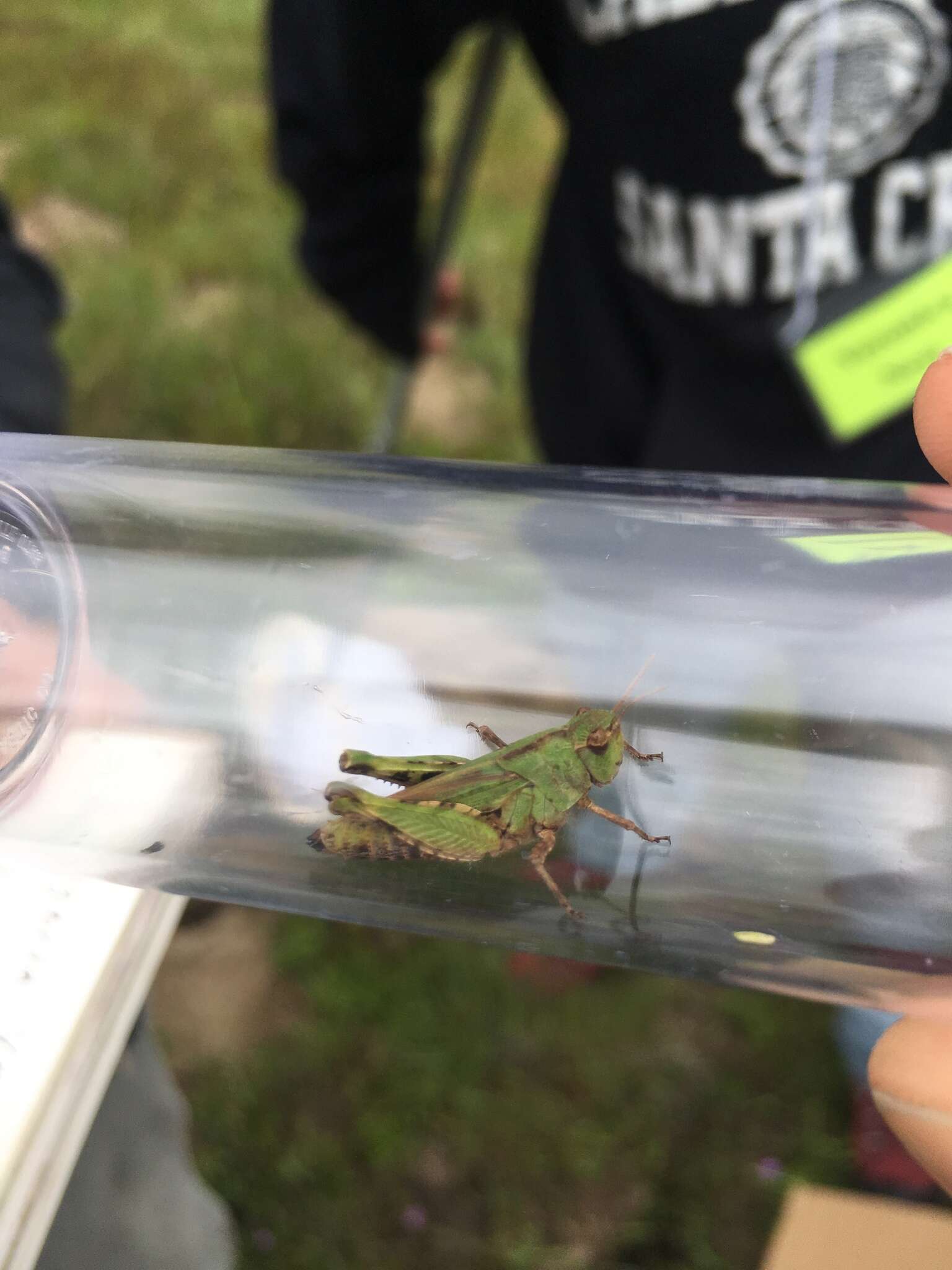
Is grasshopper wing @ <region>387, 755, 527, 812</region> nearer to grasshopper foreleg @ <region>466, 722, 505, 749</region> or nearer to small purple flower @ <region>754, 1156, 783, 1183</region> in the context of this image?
grasshopper foreleg @ <region>466, 722, 505, 749</region>

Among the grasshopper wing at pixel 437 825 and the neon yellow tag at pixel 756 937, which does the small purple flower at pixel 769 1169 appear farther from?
the grasshopper wing at pixel 437 825

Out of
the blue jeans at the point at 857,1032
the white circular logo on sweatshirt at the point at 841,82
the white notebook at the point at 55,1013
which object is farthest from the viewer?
the blue jeans at the point at 857,1032

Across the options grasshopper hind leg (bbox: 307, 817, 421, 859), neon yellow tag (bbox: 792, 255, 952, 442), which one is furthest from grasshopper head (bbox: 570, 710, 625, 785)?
neon yellow tag (bbox: 792, 255, 952, 442)

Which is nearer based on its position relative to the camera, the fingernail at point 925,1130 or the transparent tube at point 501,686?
the fingernail at point 925,1130

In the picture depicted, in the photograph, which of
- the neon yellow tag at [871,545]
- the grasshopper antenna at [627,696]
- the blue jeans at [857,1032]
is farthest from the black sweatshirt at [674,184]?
the blue jeans at [857,1032]

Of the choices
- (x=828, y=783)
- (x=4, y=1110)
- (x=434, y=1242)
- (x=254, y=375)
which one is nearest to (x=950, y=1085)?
(x=828, y=783)

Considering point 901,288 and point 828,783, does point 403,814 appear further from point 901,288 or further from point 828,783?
point 901,288
